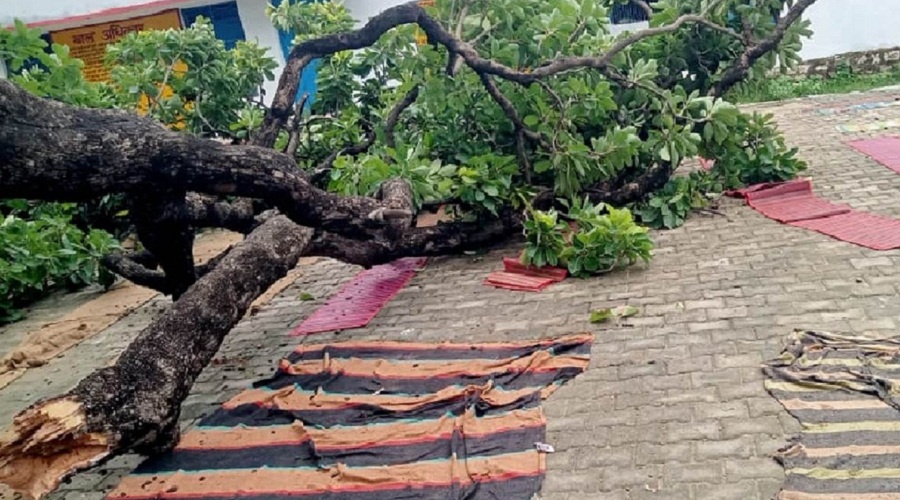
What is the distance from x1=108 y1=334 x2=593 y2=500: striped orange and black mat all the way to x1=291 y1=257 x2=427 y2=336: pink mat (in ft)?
2.12

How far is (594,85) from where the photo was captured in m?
6.22

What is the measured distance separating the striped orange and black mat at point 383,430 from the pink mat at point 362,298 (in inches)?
25.4

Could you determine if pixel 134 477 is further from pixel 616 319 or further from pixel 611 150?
pixel 611 150

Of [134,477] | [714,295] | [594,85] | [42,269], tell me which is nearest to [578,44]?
[594,85]

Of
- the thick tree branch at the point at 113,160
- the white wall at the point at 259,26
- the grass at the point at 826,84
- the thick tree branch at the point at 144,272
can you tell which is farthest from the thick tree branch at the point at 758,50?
the white wall at the point at 259,26

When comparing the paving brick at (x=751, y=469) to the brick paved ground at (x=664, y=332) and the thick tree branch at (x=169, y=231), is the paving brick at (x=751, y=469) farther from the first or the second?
the thick tree branch at (x=169, y=231)

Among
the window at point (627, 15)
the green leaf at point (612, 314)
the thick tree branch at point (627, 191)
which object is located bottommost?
the green leaf at point (612, 314)

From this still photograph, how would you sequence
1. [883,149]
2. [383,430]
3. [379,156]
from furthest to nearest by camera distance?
[883,149]
[379,156]
[383,430]

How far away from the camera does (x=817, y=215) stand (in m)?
5.93

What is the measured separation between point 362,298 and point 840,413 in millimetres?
3431

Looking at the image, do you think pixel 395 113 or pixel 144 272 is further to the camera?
pixel 395 113

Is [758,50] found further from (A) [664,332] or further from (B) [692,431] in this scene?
(B) [692,431]

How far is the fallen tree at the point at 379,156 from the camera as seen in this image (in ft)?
11.0

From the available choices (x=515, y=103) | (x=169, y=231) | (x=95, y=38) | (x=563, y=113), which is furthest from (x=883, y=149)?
(x=95, y=38)
